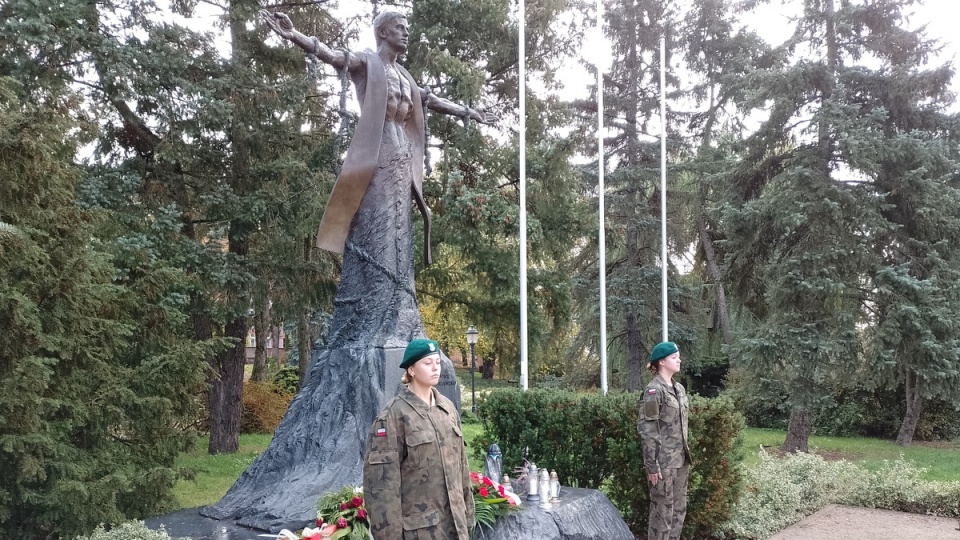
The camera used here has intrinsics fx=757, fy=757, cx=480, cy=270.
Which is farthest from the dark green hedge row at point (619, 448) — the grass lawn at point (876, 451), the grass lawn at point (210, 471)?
the grass lawn at point (876, 451)

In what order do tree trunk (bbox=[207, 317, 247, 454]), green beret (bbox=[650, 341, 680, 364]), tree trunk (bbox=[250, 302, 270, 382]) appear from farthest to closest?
tree trunk (bbox=[250, 302, 270, 382]), tree trunk (bbox=[207, 317, 247, 454]), green beret (bbox=[650, 341, 680, 364])

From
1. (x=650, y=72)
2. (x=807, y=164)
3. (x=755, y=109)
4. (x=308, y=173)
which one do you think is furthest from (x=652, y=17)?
(x=308, y=173)

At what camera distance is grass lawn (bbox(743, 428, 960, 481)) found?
44.2 feet

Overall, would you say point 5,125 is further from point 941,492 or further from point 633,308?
point 633,308

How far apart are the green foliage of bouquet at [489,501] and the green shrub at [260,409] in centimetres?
1160

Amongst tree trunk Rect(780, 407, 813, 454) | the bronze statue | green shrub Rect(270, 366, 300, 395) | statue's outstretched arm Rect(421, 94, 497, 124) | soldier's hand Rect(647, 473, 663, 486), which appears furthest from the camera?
green shrub Rect(270, 366, 300, 395)

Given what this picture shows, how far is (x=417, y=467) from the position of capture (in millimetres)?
3516

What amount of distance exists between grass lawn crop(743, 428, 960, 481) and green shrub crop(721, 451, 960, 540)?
3098 mm

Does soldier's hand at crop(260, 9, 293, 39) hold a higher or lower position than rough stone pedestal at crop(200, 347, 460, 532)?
higher

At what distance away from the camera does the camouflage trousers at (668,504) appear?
6.23 m

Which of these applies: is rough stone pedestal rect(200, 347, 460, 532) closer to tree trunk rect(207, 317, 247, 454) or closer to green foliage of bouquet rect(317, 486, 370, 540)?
green foliage of bouquet rect(317, 486, 370, 540)

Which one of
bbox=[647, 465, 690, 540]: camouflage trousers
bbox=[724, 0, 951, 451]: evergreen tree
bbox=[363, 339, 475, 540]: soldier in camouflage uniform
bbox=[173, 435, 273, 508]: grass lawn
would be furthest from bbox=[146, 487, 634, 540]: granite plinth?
bbox=[724, 0, 951, 451]: evergreen tree

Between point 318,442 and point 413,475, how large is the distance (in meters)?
2.17

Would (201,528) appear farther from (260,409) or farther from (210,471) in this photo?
(260,409)
